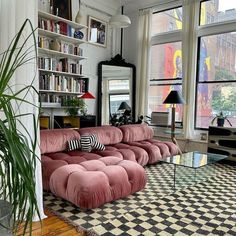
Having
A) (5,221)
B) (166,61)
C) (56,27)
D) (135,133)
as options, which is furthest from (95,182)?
(166,61)

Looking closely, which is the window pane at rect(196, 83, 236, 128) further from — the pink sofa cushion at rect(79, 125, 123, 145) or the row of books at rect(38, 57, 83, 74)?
the row of books at rect(38, 57, 83, 74)

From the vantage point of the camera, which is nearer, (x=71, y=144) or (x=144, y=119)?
(x=71, y=144)

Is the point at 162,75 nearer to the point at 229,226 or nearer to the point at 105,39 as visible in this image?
the point at 105,39

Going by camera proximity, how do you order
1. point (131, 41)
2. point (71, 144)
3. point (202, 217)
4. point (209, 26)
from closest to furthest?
point (202, 217) → point (71, 144) → point (209, 26) → point (131, 41)

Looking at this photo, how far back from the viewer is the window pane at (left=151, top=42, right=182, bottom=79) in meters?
5.87

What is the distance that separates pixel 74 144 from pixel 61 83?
1.98 m

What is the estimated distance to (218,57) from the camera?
529cm

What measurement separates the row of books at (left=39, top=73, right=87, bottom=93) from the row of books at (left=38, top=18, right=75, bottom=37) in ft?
2.95

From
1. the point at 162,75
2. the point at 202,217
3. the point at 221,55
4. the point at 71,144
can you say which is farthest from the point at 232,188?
the point at 162,75

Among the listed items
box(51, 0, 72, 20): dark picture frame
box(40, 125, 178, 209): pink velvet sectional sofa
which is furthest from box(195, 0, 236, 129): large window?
box(51, 0, 72, 20): dark picture frame

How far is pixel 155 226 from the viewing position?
7.01 feet

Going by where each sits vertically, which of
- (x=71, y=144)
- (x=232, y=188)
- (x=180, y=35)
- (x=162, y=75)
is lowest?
(x=232, y=188)

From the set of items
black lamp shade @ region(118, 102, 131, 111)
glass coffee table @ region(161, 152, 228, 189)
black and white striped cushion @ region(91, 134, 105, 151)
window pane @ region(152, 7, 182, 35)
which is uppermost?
window pane @ region(152, 7, 182, 35)

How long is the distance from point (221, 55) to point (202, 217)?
3.97 m
